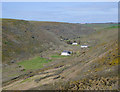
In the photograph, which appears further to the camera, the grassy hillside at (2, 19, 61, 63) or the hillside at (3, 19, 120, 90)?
the grassy hillside at (2, 19, 61, 63)

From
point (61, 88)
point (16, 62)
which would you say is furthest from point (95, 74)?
point (16, 62)

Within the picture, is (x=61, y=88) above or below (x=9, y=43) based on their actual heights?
below

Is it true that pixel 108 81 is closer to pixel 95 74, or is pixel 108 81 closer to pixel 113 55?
pixel 95 74

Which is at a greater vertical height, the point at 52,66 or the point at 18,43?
the point at 18,43

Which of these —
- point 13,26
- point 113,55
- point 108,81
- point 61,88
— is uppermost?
point 13,26

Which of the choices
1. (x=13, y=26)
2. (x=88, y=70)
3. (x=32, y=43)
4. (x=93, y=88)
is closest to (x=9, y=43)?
(x=32, y=43)

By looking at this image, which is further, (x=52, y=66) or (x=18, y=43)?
(x=18, y=43)

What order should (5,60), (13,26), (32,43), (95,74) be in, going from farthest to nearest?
(13,26) → (32,43) → (5,60) → (95,74)

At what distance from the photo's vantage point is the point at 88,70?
2130cm

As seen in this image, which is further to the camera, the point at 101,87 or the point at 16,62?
the point at 16,62

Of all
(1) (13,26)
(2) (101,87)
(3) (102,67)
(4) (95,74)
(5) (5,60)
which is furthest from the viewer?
(1) (13,26)

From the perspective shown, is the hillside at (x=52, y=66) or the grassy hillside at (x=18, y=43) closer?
the hillside at (x=52, y=66)

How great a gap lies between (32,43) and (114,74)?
5202cm

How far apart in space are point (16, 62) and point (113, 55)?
3433cm
